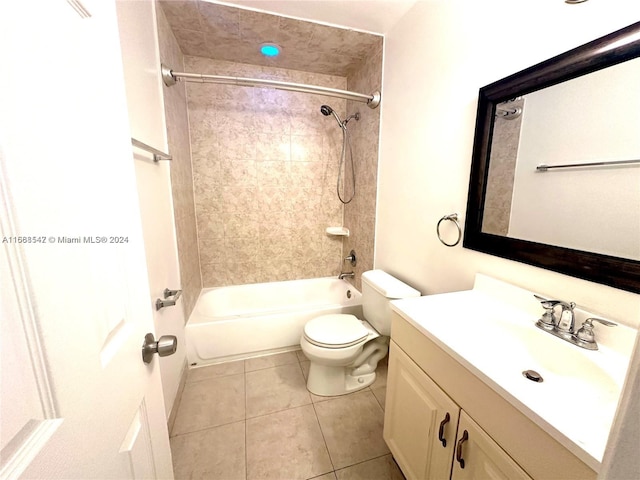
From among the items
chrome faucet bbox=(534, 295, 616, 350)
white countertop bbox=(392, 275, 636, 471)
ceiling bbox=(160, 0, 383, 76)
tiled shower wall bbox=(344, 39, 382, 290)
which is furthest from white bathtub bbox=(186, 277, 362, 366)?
ceiling bbox=(160, 0, 383, 76)

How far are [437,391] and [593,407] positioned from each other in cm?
38

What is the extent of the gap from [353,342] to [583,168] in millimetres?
1311

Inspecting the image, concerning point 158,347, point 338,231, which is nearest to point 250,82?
point 338,231

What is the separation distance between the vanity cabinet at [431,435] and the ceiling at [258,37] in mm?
2010

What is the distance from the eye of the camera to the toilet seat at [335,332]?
1.55 meters

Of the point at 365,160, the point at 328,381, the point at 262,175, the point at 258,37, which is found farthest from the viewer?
the point at 262,175

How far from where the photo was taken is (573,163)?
87 centimetres

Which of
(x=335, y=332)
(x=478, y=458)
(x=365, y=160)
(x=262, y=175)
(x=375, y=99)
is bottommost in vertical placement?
(x=335, y=332)

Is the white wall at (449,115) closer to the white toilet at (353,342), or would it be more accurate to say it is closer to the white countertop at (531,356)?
the white countertop at (531,356)

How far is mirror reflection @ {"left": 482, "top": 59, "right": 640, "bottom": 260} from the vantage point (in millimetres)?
750

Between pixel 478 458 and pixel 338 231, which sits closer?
pixel 478 458

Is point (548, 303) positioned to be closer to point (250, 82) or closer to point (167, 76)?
point (250, 82)

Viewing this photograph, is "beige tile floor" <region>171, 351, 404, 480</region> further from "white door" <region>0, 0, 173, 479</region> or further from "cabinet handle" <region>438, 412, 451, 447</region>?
"white door" <region>0, 0, 173, 479</region>

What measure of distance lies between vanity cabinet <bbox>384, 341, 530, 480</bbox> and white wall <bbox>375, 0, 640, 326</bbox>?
1.77ft
